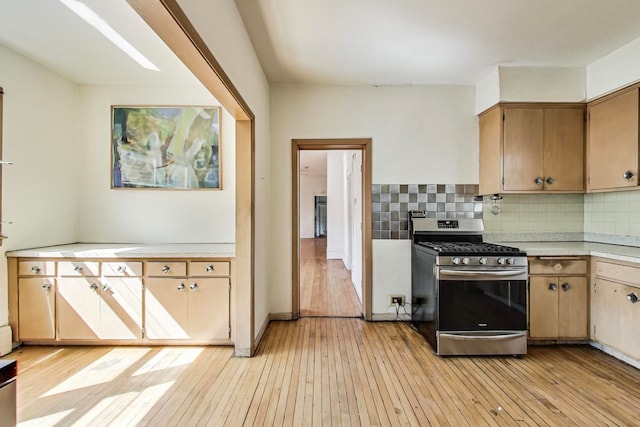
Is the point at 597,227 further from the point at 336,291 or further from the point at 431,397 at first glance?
the point at 336,291

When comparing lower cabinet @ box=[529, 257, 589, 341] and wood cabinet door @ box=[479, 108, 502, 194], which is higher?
wood cabinet door @ box=[479, 108, 502, 194]

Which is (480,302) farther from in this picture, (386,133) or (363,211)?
(386,133)

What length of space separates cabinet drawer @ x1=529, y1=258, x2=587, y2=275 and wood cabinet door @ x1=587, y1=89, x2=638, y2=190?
76cm

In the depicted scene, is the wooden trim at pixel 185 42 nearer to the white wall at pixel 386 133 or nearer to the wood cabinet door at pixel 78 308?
the white wall at pixel 386 133

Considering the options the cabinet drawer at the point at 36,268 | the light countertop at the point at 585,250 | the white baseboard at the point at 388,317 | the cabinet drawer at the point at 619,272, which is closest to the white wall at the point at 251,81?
the white baseboard at the point at 388,317

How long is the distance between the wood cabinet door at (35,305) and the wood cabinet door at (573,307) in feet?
14.5

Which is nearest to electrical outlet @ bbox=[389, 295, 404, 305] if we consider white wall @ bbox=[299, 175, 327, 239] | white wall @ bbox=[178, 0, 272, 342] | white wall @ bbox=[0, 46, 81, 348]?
white wall @ bbox=[178, 0, 272, 342]

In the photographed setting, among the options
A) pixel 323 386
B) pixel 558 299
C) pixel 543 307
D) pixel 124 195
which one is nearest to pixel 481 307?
pixel 543 307

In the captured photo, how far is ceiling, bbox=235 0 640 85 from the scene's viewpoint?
2.11 m

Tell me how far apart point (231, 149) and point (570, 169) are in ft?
11.1

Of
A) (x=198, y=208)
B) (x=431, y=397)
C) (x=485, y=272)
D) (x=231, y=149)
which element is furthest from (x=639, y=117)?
(x=198, y=208)

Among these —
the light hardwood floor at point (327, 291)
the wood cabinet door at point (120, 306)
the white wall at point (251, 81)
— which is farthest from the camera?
the light hardwood floor at point (327, 291)

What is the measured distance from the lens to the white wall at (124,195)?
327 centimetres

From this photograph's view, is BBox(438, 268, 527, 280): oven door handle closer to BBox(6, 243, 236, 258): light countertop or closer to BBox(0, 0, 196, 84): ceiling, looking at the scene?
BBox(6, 243, 236, 258): light countertop
